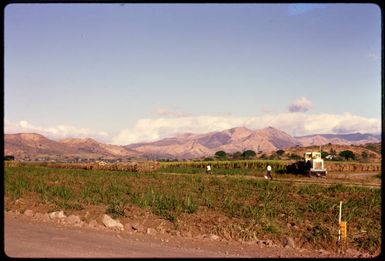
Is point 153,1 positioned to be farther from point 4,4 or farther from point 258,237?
point 258,237

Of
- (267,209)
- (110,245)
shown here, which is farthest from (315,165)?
(110,245)

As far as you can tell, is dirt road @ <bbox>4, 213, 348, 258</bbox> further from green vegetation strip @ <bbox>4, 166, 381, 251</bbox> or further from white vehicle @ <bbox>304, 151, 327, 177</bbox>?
white vehicle @ <bbox>304, 151, 327, 177</bbox>

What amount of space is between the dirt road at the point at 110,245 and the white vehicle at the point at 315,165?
102 ft

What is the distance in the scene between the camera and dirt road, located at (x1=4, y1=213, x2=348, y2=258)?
939cm

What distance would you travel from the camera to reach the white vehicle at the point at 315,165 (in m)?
41.7

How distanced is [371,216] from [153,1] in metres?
12.4

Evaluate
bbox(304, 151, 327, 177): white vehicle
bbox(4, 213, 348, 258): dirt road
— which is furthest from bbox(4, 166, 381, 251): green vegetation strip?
bbox(304, 151, 327, 177): white vehicle

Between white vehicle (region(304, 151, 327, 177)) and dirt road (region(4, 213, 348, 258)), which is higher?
Result: white vehicle (region(304, 151, 327, 177))

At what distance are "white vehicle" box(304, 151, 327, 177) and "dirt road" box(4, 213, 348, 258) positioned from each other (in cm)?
3117

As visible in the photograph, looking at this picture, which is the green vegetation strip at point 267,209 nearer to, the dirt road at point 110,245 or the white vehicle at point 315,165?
the dirt road at point 110,245

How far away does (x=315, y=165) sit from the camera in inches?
1673

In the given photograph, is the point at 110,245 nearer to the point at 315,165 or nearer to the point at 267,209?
the point at 267,209

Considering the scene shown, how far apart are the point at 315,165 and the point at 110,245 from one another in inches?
1349

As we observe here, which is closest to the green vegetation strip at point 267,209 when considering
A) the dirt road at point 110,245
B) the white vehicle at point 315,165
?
the dirt road at point 110,245
